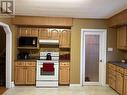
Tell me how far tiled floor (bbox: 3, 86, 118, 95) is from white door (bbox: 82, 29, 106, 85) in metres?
0.42

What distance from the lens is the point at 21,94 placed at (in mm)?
5824

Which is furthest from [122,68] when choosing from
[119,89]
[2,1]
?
[2,1]

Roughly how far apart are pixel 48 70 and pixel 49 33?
1433 mm

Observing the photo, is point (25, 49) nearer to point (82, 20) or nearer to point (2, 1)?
point (82, 20)

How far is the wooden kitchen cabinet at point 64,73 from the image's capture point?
275 inches

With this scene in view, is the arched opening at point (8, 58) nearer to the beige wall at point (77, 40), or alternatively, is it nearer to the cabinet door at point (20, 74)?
the cabinet door at point (20, 74)

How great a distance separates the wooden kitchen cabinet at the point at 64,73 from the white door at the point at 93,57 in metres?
0.61

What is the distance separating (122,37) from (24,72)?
3.72 meters

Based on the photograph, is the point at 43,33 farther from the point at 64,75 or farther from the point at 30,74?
the point at 64,75

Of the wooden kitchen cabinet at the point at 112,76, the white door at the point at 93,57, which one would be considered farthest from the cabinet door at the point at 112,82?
the white door at the point at 93,57

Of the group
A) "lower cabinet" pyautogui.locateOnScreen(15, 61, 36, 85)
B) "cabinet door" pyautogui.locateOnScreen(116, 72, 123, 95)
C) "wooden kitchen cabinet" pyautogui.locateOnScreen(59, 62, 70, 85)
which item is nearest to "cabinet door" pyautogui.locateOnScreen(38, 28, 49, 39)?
"lower cabinet" pyautogui.locateOnScreen(15, 61, 36, 85)

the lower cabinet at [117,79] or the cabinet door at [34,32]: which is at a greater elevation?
the cabinet door at [34,32]

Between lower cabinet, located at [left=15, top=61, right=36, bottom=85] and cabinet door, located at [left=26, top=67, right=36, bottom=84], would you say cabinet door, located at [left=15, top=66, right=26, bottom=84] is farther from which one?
cabinet door, located at [left=26, top=67, right=36, bottom=84]

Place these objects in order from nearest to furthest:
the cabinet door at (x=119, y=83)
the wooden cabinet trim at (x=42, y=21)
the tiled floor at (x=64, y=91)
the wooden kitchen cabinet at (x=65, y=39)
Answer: the cabinet door at (x=119, y=83) < the tiled floor at (x=64, y=91) < the wooden cabinet trim at (x=42, y=21) < the wooden kitchen cabinet at (x=65, y=39)
